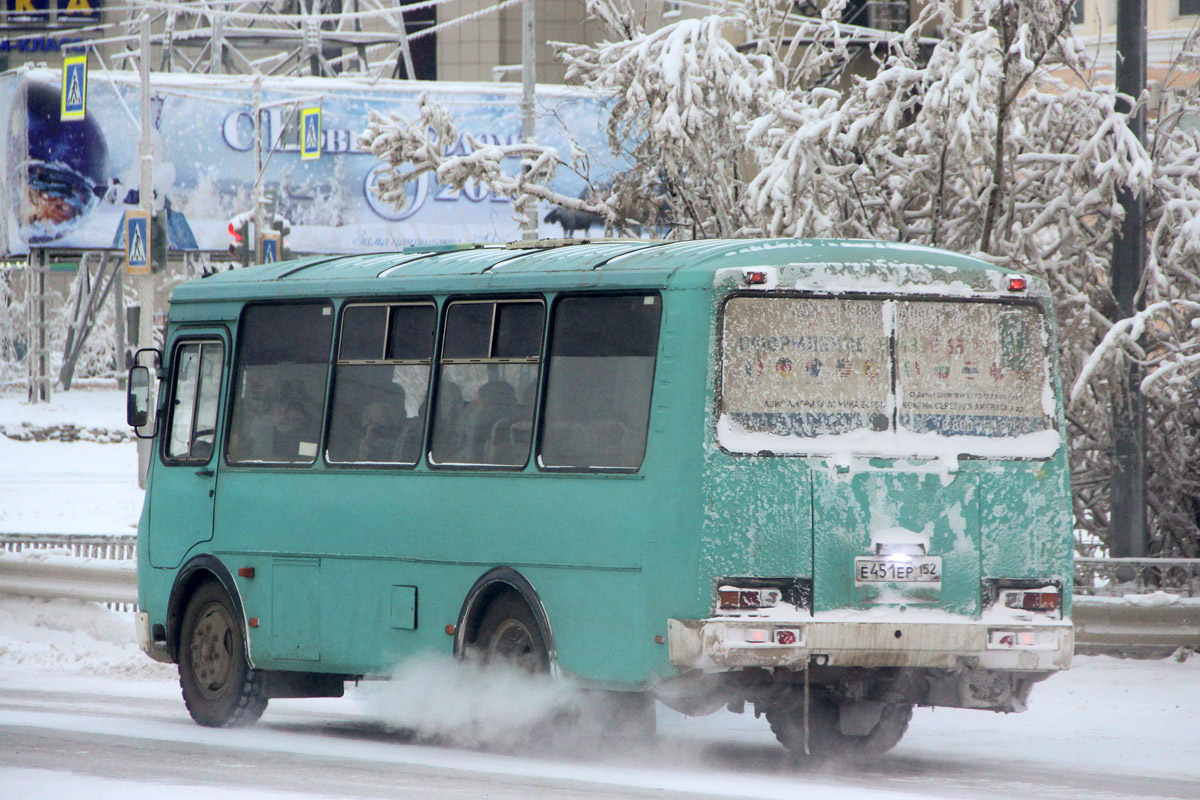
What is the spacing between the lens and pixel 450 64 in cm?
8394

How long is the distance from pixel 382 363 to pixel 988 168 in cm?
606

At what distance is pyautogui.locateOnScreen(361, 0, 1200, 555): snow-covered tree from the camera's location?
1483 cm

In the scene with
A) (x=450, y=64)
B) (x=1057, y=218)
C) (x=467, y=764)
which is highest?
(x=450, y=64)

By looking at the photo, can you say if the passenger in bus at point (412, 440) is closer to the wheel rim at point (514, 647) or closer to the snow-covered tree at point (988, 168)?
the wheel rim at point (514, 647)

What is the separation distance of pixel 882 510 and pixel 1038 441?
105 centimetres

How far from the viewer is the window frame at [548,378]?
31.8 feet

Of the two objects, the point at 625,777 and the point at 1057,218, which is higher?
the point at 1057,218

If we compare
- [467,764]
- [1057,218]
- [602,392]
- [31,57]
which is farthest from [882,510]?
[31,57]

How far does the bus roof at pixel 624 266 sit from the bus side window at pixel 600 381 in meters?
0.14

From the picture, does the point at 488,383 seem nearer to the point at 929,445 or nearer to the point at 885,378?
the point at 885,378

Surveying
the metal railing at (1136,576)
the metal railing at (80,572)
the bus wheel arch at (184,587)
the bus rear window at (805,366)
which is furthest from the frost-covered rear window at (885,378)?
the metal railing at (80,572)

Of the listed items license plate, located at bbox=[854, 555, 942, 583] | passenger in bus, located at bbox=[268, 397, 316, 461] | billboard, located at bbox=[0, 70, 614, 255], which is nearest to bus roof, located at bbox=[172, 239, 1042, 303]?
passenger in bus, located at bbox=[268, 397, 316, 461]

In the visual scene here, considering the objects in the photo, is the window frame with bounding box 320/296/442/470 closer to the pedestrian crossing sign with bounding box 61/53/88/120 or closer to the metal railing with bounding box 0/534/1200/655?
the metal railing with bounding box 0/534/1200/655

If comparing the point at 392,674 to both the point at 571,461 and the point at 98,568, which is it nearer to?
the point at 571,461
